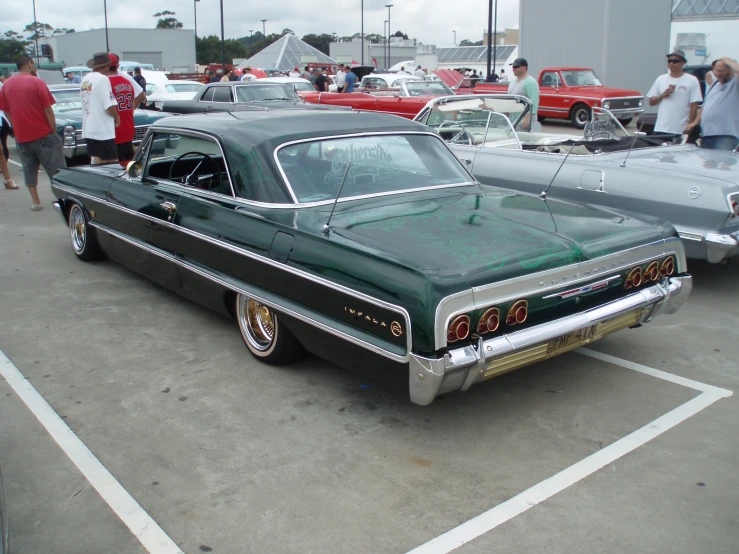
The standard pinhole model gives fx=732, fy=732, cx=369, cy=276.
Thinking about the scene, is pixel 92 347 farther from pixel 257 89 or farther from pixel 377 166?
pixel 257 89

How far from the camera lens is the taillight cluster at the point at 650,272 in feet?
12.3

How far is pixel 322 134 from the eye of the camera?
439 centimetres

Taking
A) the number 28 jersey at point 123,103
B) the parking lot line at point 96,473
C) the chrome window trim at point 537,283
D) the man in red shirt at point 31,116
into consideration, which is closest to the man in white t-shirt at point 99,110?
the number 28 jersey at point 123,103

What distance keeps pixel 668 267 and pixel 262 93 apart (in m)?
10.8

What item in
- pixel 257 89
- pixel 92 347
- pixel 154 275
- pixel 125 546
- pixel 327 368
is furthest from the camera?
pixel 257 89

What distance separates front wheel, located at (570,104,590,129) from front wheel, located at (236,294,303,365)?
1489cm

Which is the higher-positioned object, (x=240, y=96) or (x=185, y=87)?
(x=185, y=87)

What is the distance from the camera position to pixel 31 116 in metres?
8.32

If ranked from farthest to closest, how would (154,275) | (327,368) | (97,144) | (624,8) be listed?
(624,8), (97,144), (154,275), (327,368)

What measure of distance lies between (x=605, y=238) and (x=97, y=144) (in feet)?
20.5

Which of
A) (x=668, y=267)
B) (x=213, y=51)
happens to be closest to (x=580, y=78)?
(x=668, y=267)

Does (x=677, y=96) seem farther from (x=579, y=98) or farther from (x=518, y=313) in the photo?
(x=579, y=98)

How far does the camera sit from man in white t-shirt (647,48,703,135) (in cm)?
776

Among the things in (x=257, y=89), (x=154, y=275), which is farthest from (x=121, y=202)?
(x=257, y=89)
